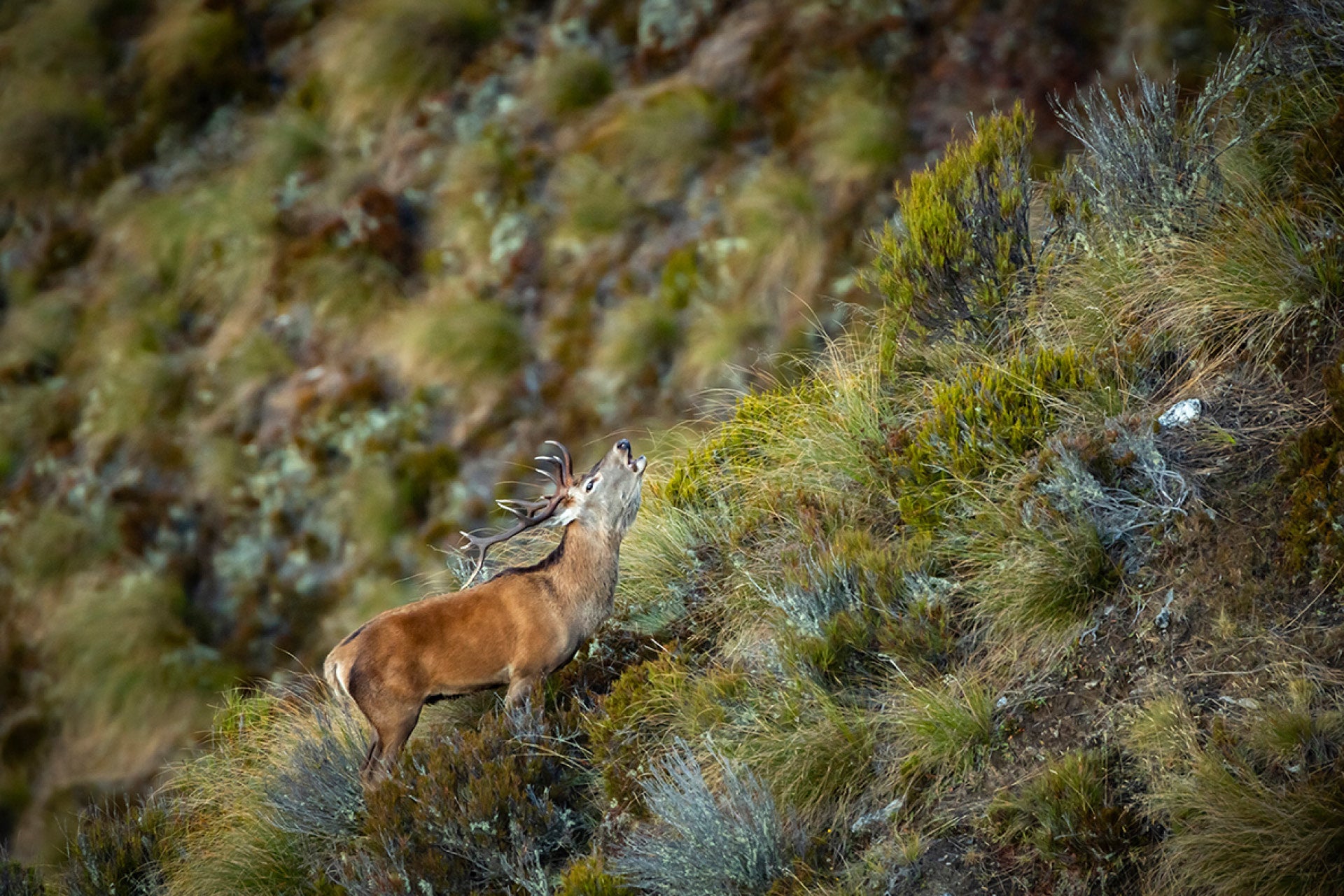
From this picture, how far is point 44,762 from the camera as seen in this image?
10320 millimetres

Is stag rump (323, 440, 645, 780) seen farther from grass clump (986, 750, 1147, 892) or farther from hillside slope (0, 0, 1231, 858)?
hillside slope (0, 0, 1231, 858)

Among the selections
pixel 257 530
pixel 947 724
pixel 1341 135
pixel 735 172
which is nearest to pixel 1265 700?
pixel 947 724

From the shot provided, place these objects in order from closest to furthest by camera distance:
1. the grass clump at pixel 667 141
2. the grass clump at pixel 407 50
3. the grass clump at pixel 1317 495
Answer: the grass clump at pixel 1317 495
the grass clump at pixel 667 141
the grass clump at pixel 407 50

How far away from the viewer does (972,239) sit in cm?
580

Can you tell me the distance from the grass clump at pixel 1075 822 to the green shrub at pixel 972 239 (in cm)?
253

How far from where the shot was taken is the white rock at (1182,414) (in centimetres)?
454

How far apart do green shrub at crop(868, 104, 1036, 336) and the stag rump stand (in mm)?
1780

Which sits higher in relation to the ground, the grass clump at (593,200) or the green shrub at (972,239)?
the green shrub at (972,239)

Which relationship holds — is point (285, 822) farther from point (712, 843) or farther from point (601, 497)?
point (712, 843)

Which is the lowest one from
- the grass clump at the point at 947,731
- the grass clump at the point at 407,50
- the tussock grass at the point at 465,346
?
the tussock grass at the point at 465,346

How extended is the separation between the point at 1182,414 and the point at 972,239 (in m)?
1.58

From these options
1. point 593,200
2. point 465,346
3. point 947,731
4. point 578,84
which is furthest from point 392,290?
point 947,731

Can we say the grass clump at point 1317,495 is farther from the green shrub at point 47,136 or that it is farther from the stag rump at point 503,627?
the green shrub at point 47,136

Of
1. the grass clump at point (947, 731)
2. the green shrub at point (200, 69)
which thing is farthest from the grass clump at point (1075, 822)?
the green shrub at point (200, 69)
